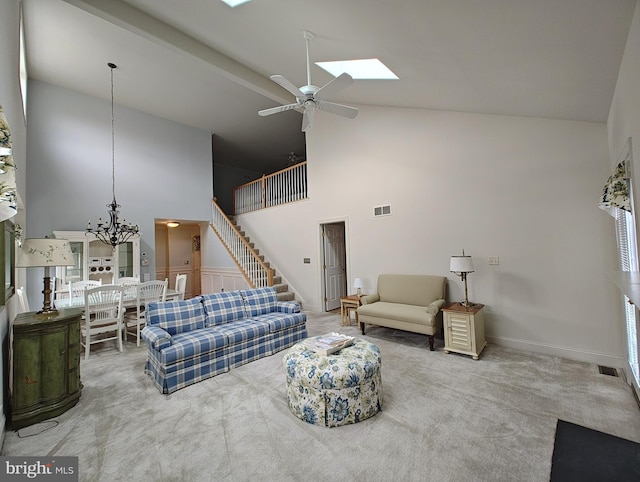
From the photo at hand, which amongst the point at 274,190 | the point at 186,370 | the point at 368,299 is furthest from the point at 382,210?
the point at 186,370

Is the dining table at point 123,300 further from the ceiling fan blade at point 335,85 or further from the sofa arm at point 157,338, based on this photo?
the ceiling fan blade at point 335,85

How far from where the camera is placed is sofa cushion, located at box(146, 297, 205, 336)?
3.38m

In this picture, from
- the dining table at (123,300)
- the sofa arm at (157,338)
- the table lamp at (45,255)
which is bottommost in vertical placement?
the sofa arm at (157,338)

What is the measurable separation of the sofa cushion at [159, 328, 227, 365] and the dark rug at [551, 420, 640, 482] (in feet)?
10.1

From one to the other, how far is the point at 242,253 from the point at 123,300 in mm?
3142

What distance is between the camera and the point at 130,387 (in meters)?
3.08

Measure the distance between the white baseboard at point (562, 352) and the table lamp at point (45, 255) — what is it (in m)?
5.28

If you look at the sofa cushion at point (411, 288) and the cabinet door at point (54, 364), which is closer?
the cabinet door at point (54, 364)

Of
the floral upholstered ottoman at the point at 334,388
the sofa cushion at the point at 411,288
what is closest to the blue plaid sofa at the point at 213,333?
the floral upholstered ottoman at the point at 334,388

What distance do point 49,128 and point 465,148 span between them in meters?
7.74

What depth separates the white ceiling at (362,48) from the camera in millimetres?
2037

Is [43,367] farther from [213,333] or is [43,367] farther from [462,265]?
[462,265]

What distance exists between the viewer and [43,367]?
99.5 inches

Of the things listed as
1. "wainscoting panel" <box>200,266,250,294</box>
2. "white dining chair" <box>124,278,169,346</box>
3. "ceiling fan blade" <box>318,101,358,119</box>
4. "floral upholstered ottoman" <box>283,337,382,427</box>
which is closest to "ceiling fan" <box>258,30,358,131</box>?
"ceiling fan blade" <box>318,101,358,119</box>
